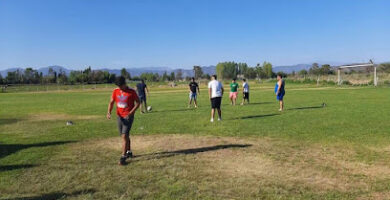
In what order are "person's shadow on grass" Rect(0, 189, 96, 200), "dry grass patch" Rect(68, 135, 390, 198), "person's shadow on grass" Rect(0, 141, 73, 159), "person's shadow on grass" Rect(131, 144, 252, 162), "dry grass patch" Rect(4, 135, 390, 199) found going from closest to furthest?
"person's shadow on grass" Rect(0, 189, 96, 200), "dry grass patch" Rect(4, 135, 390, 199), "dry grass patch" Rect(68, 135, 390, 198), "person's shadow on grass" Rect(131, 144, 252, 162), "person's shadow on grass" Rect(0, 141, 73, 159)

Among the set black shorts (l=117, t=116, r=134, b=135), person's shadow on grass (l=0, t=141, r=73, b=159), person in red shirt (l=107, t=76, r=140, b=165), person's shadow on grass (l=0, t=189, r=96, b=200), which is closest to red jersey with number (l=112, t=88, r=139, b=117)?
person in red shirt (l=107, t=76, r=140, b=165)

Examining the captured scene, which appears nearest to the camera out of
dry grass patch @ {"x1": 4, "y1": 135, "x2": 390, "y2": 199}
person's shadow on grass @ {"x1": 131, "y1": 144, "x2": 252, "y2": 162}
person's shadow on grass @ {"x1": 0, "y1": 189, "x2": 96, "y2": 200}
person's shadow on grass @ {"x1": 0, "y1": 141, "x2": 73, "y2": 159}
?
person's shadow on grass @ {"x1": 0, "y1": 189, "x2": 96, "y2": 200}

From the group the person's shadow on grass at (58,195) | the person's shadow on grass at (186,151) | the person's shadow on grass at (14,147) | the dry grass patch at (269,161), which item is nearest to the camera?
the person's shadow on grass at (58,195)

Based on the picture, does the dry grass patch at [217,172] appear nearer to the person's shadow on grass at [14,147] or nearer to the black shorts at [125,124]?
the black shorts at [125,124]

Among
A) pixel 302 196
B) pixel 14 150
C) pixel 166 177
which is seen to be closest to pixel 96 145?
pixel 14 150

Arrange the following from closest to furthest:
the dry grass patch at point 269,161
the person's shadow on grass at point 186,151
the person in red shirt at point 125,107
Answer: the dry grass patch at point 269,161 → the person in red shirt at point 125,107 → the person's shadow on grass at point 186,151

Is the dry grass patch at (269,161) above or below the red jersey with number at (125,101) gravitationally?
below

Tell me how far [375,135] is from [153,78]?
136 meters

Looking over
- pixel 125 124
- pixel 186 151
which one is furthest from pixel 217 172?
pixel 125 124

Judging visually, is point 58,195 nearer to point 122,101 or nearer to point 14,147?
point 122,101

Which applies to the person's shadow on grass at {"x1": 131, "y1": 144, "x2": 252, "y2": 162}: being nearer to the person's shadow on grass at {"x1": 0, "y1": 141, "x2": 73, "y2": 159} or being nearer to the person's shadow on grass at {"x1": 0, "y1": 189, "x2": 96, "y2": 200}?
the person's shadow on grass at {"x1": 0, "y1": 189, "x2": 96, "y2": 200}

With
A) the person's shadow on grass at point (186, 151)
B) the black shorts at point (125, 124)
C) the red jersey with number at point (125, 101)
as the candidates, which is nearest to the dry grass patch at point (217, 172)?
the person's shadow on grass at point (186, 151)

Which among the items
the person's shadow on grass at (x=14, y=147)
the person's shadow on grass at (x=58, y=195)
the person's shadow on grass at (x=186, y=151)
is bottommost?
the person's shadow on grass at (x=58, y=195)

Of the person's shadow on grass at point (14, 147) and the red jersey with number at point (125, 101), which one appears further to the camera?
the person's shadow on grass at point (14, 147)
